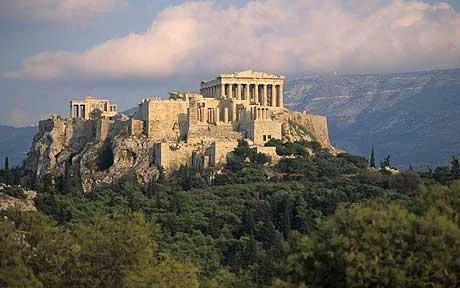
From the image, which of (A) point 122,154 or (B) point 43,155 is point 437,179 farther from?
(B) point 43,155

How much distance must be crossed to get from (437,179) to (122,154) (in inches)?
1098

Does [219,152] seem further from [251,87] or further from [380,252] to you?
[380,252]

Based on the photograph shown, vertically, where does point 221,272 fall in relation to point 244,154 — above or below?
below

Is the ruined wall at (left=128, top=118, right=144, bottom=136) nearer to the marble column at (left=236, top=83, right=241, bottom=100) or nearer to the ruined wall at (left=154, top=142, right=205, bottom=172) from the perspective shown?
the ruined wall at (left=154, top=142, right=205, bottom=172)

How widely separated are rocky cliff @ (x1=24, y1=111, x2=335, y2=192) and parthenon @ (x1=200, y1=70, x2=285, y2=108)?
97.5 inches

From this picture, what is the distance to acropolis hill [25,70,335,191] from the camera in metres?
88.1

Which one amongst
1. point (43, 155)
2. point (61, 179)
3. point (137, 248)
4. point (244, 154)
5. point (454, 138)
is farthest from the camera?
point (454, 138)

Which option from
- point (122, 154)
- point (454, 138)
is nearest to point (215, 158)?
point (122, 154)

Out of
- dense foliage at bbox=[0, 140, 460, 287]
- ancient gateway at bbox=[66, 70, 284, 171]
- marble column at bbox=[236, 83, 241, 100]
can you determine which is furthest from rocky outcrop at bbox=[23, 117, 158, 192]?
marble column at bbox=[236, 83, 241, 100]

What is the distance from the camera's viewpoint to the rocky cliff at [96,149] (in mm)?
88562

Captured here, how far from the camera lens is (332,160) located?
91.1 m

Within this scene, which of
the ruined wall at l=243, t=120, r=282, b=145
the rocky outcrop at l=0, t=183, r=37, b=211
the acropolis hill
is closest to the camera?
the rocky outcrop at l=0, t=183, r=37, b=211

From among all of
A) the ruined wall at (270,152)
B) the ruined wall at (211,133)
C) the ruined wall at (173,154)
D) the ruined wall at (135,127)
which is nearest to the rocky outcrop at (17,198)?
the ruined wall at (173,154)

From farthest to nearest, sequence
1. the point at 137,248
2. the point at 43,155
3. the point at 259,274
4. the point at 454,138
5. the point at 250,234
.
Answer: the point at 454,138 < the point at 43,155 < the point at 250,234 < the point at 259,274 < the point at 137,248
